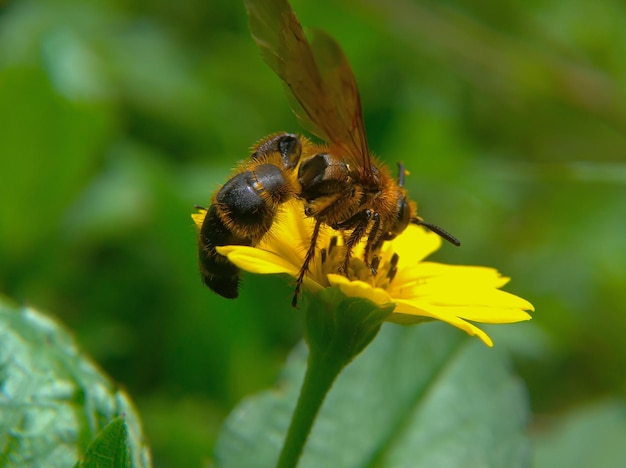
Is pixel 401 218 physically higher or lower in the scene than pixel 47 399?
higher

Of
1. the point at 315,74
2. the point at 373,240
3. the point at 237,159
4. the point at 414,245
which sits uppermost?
the point at 315,74

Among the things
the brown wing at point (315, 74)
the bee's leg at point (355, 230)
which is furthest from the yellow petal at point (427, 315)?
the brown wing at point (315, 74)

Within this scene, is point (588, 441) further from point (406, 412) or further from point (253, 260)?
point (253, 260)

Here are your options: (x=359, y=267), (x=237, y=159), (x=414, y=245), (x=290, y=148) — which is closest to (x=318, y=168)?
(x=290, y=148)

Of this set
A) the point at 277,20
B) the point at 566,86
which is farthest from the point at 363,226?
the point at 566,86

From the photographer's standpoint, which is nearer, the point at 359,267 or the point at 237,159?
the point at 359,267

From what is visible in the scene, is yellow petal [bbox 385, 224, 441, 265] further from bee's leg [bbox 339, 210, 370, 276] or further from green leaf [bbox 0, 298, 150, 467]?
green leaf [bbox 0, 298, 150, 467]

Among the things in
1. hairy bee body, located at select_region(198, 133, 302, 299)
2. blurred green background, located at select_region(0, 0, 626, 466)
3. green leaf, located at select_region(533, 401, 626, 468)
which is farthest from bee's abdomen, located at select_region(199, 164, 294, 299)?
green leaf, located at select_region(533, 401, 626, 468)
